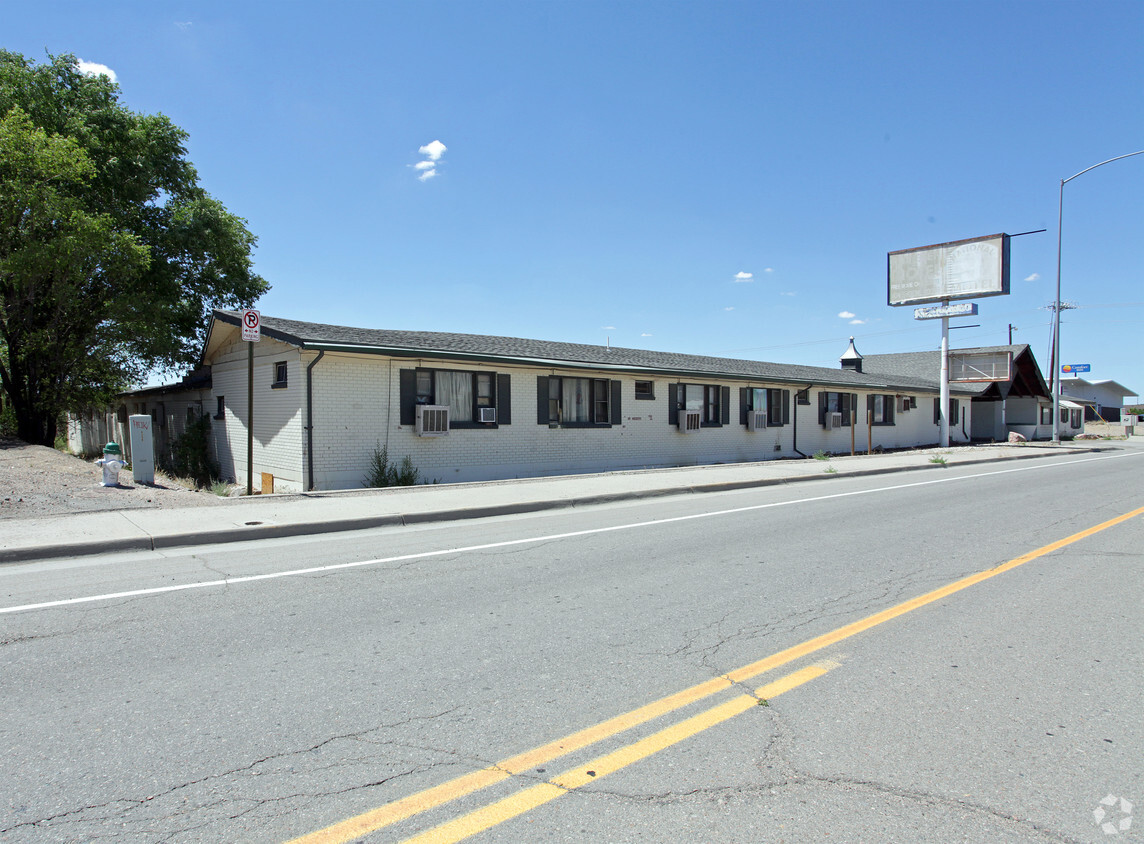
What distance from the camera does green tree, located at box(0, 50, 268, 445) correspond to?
1639cm

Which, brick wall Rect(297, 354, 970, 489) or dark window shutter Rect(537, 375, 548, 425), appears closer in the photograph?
brick wall Rect(297, 354, 970, 489)

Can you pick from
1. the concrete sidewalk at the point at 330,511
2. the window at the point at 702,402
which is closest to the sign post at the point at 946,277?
the window at the point at 702,402

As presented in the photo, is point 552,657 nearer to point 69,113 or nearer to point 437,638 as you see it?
point 437,638

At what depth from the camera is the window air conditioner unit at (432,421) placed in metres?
14.9

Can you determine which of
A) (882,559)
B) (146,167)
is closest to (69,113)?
(146,167)

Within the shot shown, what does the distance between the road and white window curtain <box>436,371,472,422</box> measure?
27.6 ft

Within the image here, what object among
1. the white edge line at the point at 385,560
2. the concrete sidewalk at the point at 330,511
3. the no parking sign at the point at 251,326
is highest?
the no parking sign at the point at 251,326

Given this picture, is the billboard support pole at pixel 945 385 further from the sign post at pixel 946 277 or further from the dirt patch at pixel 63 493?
the dirt patch at pixel 63 493

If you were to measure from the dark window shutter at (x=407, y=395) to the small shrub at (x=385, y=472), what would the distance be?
83cm

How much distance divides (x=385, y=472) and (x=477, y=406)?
2805mm

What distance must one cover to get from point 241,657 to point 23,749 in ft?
4.14

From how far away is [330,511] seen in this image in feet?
32.9

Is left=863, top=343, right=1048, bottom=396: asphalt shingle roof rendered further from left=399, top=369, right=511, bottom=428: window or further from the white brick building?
left=399, top=369, right=511, bottom=428: window

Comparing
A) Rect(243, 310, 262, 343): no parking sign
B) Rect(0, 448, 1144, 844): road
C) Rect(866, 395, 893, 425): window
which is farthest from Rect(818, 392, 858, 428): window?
Rect(243, 310, 262, 343): no parking sign
